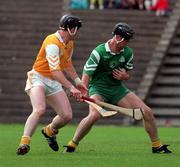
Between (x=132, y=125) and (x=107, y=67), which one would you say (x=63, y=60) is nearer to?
(x=107, y=67)

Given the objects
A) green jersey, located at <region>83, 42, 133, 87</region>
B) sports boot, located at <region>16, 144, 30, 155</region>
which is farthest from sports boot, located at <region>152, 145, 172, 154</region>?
sports boot, located at <region>16, 144, 30, 155</region>

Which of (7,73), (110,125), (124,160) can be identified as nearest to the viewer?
(124,160)

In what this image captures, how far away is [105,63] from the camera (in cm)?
1770

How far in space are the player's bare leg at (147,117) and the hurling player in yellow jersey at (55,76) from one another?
77 centimetres

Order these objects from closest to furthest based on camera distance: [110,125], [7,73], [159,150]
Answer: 1. [159,150]
2. [110,125]
3. [7,73]

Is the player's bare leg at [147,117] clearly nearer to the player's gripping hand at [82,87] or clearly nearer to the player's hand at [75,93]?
the player's gripping hand at [82,87]

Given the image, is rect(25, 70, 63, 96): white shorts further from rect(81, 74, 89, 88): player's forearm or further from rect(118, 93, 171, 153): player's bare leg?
rect(118, 93, 171, 153): player's bare leg

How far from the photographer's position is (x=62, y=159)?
Answer: 53.0 ft

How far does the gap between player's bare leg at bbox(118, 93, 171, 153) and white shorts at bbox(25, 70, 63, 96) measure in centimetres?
116

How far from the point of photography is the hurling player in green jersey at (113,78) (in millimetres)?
17547

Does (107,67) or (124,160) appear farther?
(107,67)

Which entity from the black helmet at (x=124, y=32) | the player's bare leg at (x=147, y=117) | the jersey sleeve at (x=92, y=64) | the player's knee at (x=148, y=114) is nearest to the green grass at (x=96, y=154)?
the player's bare leg at (x=147, y=117)

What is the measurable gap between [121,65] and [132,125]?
15.7m

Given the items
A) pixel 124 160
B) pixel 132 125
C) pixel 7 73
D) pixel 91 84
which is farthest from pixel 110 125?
pixel 124 160
